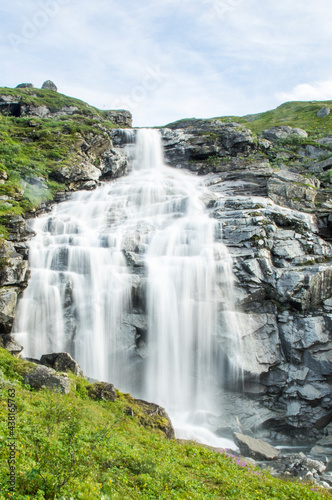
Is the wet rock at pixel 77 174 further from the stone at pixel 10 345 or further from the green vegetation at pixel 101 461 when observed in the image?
the green vegetation at pixel 101 461

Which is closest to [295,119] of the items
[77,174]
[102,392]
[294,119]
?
[294,119]

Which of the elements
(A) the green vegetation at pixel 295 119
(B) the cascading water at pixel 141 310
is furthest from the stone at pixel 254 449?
(A) the green vegetation at pixel 295 119

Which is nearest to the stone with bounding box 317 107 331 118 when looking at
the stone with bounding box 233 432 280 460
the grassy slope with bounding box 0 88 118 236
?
the grassy slope with bounding box 0 88 118 236

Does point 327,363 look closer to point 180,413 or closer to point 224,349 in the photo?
point 224,349

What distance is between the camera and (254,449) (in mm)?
14422

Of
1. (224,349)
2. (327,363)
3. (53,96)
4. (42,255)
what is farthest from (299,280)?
(53,96)

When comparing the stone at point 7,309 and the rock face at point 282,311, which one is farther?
the rock face at point 282,311

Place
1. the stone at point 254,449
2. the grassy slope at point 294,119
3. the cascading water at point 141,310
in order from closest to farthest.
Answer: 1. the stone at point 254,449
2. the cascading water at point 141,310
3. the grassy slope at point 294,119

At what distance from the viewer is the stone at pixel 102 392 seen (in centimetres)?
1259

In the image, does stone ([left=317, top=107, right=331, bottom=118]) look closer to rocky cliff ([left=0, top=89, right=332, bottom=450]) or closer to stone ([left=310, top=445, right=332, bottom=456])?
rocky cliff ([left=0, top=89, right=332, bottom=450])

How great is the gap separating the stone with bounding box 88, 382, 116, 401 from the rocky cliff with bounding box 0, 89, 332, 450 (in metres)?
4.95

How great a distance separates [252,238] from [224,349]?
7618 millimetres

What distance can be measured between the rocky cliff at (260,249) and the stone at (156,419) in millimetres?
5940

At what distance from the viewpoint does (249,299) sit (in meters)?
21.0
